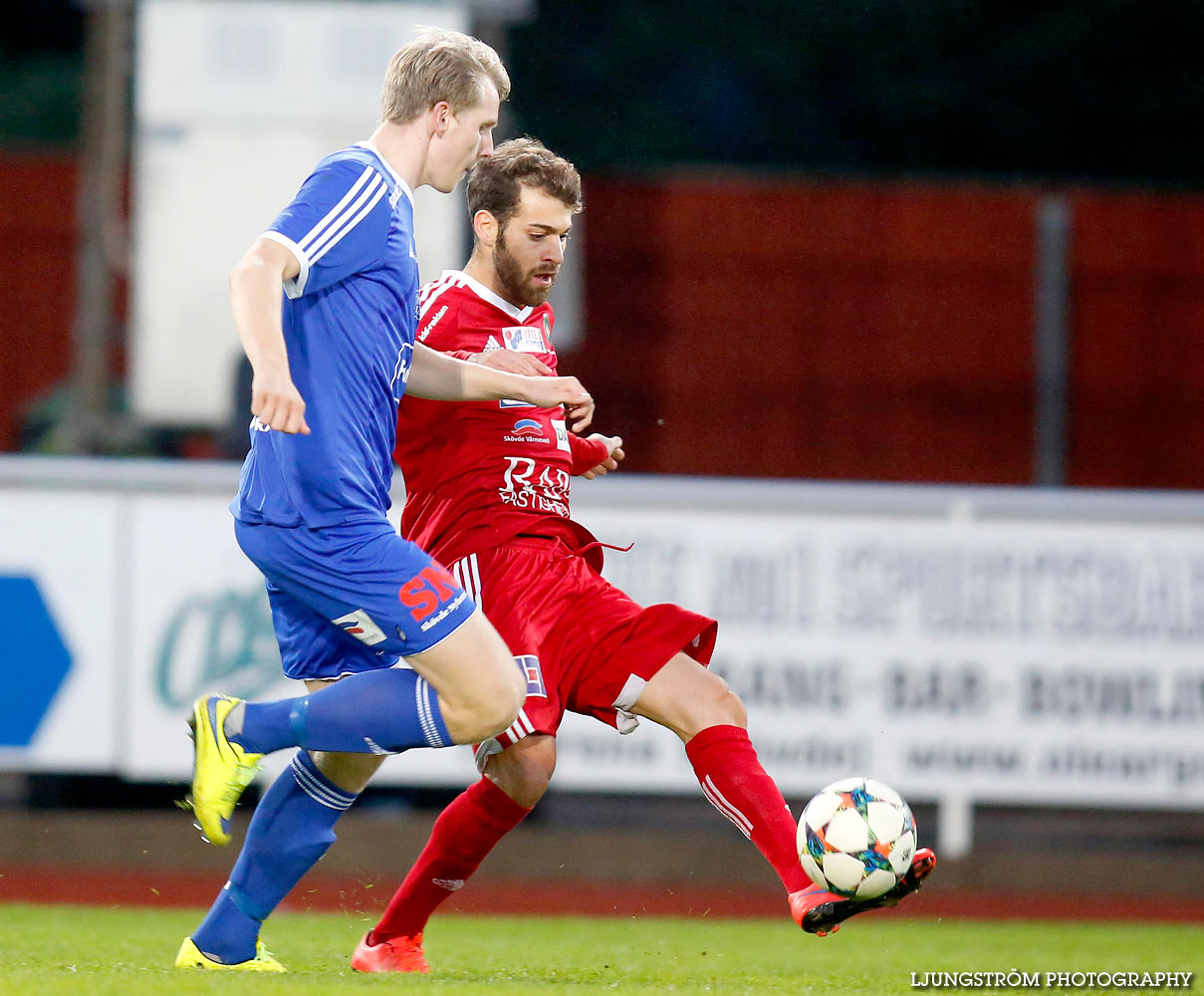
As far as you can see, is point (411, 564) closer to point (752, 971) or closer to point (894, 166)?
point (752, 971)

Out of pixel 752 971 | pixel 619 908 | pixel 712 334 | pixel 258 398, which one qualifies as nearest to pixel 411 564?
pixel 258 398

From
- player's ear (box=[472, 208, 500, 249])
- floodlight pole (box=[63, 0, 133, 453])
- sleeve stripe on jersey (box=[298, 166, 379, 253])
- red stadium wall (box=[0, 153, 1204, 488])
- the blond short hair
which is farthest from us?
red stadium wall (box=[0, 153, 1204, 488])

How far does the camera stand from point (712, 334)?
13242mm

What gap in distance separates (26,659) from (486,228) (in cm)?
349

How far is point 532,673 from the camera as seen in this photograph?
3.97 meters

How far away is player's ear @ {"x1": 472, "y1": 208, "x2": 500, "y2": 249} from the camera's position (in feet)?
13.8

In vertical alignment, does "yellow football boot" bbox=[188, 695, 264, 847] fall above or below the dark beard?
below

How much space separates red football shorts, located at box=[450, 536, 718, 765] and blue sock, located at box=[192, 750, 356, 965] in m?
0.46

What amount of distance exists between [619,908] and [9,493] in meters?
2.88

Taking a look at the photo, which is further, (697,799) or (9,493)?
(697,799)

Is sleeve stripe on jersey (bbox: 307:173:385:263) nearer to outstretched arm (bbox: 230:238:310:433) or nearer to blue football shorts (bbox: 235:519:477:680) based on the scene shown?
outstretched arm (bbox: 230:238:310:433)

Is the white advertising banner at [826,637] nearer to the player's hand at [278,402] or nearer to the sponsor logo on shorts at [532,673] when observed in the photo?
the sponsor logo on shorts at [532,673]

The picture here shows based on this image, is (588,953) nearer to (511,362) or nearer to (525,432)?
(525,432)

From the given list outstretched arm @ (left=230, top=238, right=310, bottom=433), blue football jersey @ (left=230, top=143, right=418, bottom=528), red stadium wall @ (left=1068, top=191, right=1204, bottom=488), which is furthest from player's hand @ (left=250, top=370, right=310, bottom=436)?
red stadium wall @ (left=1068, top=191, right=1204, bottom=488)
